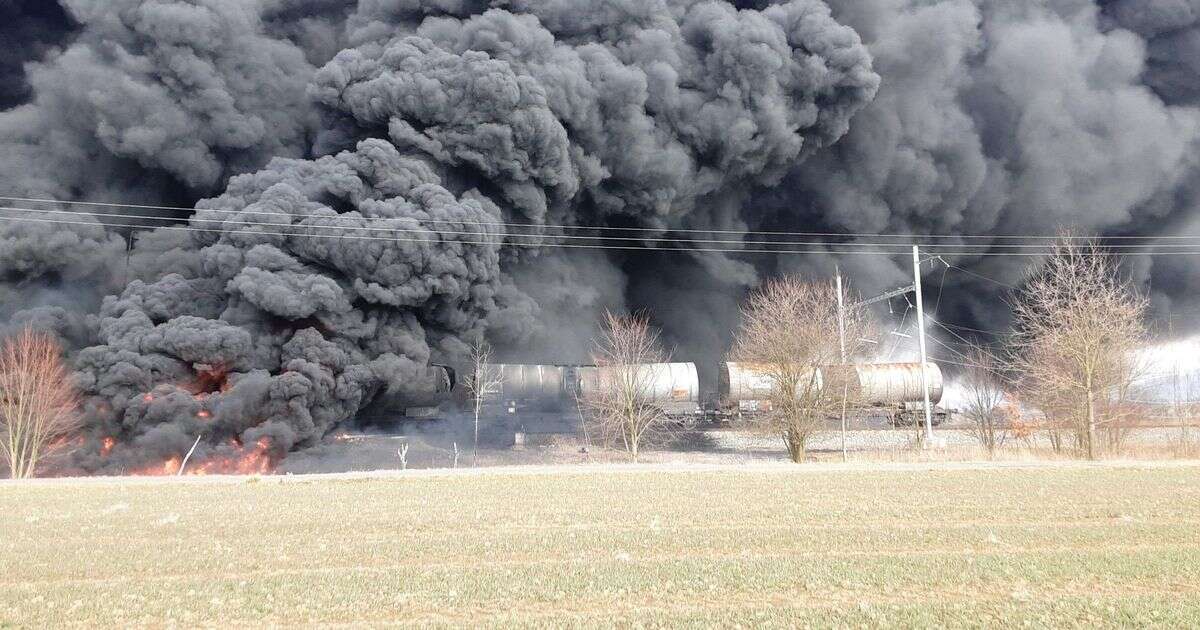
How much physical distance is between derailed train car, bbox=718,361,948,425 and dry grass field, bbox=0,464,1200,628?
20.2 meters

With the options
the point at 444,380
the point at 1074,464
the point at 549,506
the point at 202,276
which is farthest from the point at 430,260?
the point at 1074,464

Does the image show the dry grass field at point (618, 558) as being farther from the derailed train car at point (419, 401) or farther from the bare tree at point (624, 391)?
the derailed train car at point (419, 401)

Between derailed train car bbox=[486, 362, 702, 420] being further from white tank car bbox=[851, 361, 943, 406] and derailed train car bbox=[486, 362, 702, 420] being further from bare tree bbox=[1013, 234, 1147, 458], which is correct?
bare tree bbox=[1013, 234, 1147, 458]

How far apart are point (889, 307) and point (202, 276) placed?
112 ft

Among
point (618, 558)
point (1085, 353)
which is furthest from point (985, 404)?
point (618, 558)

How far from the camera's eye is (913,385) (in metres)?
42.2

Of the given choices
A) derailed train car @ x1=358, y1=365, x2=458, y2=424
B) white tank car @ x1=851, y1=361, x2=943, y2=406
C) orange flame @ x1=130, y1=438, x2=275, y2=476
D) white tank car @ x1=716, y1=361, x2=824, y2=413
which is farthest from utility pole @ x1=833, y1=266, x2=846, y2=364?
orange flame @ x1=130, y1=438, x2=275, y2=476

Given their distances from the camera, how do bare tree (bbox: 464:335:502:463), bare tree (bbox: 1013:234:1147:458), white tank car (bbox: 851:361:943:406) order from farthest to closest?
white tank car (bbox: 851:361:943:406) → bare tree (bbox: 464:335:502:463) → bare tree (bbox: 1013:234:1147:458)

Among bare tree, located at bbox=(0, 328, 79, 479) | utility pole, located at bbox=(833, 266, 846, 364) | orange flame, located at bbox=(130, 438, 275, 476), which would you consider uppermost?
utility pole, located at bbox=(833, 266, 846, 364)

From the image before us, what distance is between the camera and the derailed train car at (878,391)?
129 ft

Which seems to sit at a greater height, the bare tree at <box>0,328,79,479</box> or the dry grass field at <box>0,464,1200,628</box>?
the bare tree at <box>0,328,79,479</box>

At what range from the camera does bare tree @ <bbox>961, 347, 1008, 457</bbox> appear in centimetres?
3822

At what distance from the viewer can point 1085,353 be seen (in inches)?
1209

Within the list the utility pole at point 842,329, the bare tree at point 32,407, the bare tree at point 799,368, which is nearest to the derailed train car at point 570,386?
the bare tree at point 799,368
